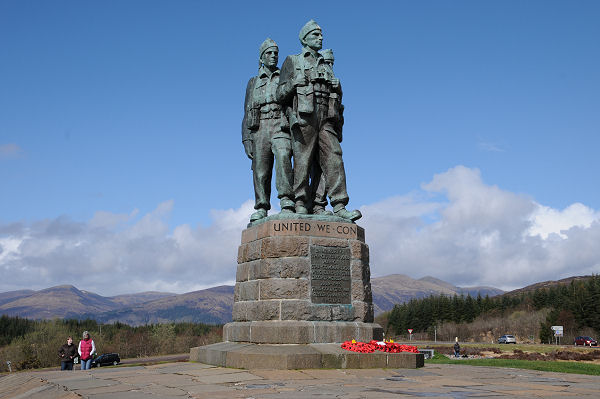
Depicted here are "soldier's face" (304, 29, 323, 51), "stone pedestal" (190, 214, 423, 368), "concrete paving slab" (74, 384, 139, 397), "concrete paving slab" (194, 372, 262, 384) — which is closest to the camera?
"concrete paving slab" (74, 384, 139, 397)

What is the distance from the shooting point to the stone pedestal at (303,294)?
347 inches

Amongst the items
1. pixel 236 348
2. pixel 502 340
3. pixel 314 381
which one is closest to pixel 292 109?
pixel 236 348

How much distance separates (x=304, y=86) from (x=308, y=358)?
15.6 feet

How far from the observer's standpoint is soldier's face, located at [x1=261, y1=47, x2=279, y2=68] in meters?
11.6

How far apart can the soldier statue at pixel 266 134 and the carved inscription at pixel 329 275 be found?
4.33 feet

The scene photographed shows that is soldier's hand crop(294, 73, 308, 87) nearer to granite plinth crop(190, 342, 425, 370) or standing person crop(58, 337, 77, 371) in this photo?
granite plinth crop(190, 342, 425, 370)

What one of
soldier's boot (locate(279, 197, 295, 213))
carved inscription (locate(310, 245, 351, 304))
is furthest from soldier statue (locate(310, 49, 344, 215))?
carved inscription (locate(310, 245, 351, 304))

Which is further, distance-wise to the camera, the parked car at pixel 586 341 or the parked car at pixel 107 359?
the parked car at pixel 586 341

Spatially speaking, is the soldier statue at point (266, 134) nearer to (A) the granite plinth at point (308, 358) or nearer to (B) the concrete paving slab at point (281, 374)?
(A) the granite plinth at point (308, 358)

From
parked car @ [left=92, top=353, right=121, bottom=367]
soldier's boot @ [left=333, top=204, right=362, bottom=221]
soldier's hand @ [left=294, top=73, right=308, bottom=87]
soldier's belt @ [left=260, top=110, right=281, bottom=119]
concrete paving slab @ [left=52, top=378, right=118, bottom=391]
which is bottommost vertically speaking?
parked car @ [left=92, top=353, right=121, bottom=367]

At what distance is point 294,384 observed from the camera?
21.7ft

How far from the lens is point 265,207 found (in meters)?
11.5

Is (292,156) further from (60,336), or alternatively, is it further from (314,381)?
(60,336)

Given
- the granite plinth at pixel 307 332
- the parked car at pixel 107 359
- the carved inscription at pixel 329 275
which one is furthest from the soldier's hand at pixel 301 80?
the parked car at pixel 107 359
